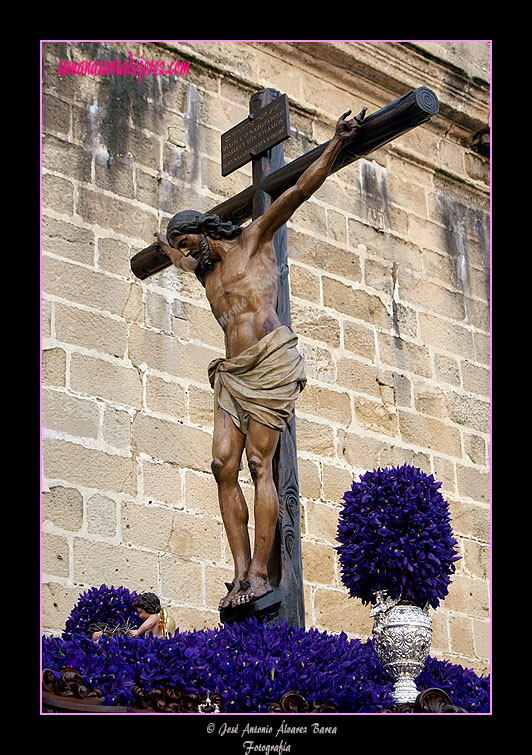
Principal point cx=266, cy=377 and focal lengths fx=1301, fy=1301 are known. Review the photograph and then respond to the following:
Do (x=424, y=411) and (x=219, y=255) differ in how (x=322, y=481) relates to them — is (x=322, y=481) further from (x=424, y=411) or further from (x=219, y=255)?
(x=219, y=255)

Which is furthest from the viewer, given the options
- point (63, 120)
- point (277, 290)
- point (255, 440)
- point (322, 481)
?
point (322, 481)

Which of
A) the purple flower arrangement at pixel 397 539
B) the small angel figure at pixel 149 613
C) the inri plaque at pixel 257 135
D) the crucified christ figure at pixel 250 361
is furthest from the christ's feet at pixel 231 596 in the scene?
the inri plaque at pixel 257 135

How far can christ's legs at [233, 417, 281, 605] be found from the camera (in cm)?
490

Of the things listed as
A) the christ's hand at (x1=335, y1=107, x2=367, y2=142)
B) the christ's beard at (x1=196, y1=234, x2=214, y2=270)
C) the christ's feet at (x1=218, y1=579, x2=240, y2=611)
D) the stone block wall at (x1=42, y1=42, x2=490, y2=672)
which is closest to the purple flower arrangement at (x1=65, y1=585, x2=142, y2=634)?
the christ's feet at (x1=218, y1=579, x2=240, y2=611)

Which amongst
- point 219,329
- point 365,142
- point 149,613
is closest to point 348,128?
point 365,142

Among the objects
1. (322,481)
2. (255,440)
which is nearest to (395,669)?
(255,440)

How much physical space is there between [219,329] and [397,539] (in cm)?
376

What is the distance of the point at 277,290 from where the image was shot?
17.8ft

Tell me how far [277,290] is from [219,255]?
11.5 inches

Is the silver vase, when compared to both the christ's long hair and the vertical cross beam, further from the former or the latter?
the christ's long hair

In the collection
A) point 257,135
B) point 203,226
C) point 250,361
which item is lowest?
point 250,361

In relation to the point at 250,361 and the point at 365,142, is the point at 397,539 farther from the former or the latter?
the point at 365,142

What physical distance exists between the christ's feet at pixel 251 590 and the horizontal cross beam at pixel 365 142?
1.72m

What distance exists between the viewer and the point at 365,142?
5.32 metres
